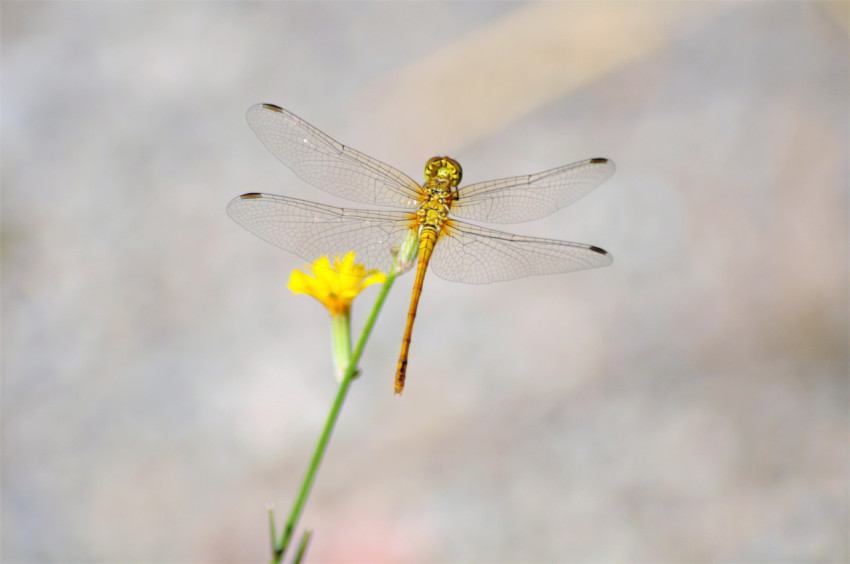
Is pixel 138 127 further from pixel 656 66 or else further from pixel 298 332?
pixel 656 66

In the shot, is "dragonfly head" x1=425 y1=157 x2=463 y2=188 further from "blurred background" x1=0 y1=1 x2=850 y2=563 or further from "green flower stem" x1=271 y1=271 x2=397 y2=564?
"blurred background" x1=0 y1=1 x2=850 y2=563

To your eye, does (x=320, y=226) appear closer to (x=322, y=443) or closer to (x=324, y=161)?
(x=324, y=161)

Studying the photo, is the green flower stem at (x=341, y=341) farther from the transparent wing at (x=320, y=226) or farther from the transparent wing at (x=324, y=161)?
the transparent wing at (x=324, y=161)

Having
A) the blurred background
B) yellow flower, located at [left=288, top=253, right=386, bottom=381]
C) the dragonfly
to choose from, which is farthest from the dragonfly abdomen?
the blurred background

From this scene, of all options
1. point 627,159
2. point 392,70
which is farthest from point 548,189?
point 392,70

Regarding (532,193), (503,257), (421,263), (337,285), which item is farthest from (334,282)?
(532,193)

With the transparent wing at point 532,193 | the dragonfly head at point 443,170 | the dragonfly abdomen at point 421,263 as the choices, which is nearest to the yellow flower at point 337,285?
the dragonfly abdomen at point 421,263

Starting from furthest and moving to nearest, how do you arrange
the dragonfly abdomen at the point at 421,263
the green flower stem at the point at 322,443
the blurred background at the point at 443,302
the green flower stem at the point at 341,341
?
the blurred background at the point at 443,302
the dragonfly abdomen at the point at 421,263
the green flower stem at the point at 341,341
the green flower stem at the point at 322,443
